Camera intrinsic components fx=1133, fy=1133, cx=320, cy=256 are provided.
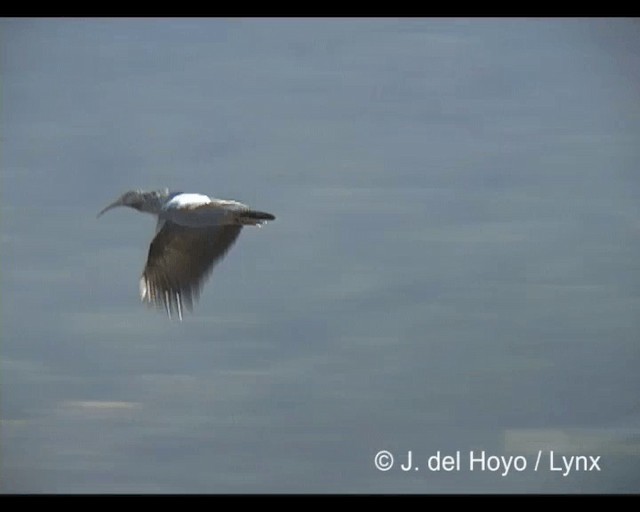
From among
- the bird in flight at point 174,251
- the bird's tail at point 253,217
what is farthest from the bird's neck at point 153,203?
the bird's tail at point 253,217

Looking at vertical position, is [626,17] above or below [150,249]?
above

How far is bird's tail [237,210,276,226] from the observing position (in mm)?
3293

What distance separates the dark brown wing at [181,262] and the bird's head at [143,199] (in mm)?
92

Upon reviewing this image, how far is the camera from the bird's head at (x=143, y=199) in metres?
3.54

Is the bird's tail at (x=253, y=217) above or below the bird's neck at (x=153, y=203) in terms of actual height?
below

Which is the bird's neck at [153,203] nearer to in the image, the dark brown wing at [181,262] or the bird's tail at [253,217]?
the dark brown wing at [181,262]

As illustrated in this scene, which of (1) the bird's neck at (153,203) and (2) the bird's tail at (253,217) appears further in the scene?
(1) the bird's neck at (153,203)

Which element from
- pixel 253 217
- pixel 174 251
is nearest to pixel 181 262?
pixel 174 251
